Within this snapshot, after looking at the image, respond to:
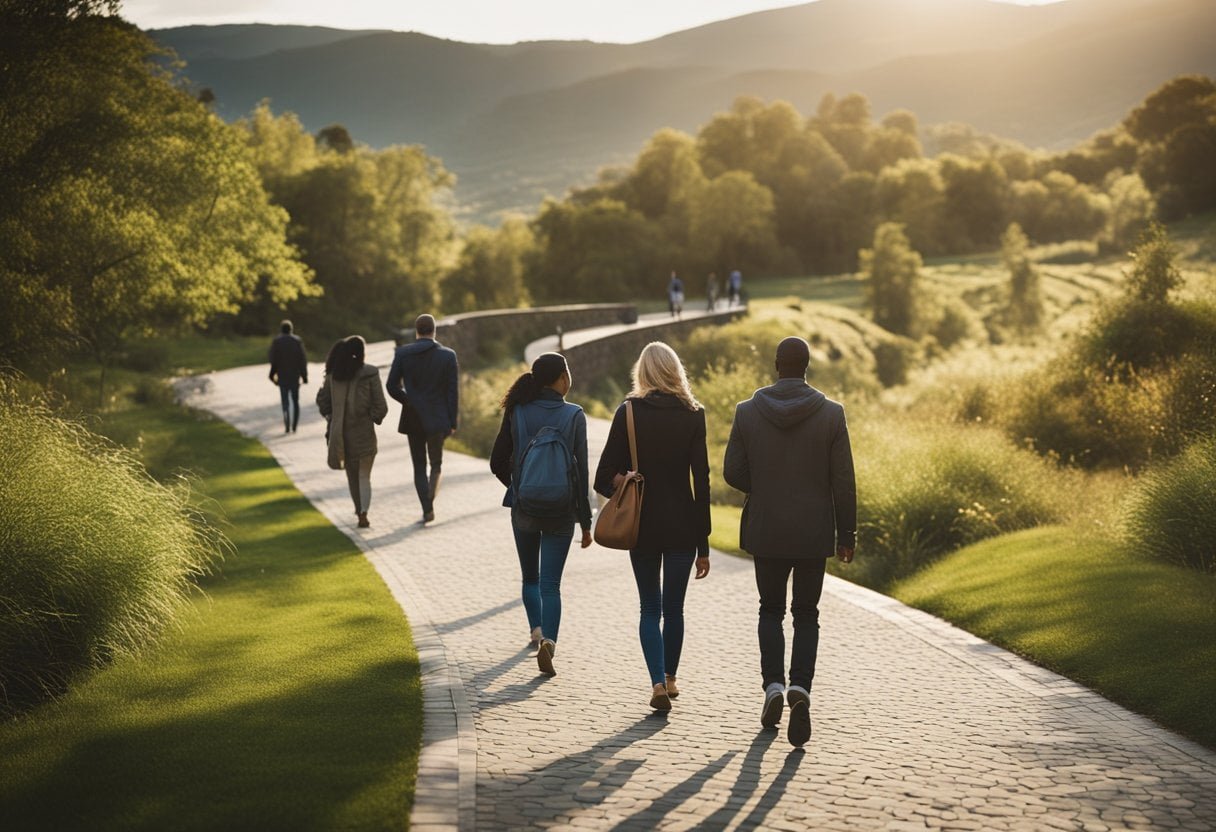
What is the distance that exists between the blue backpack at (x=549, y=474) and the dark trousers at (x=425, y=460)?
17.3 ft

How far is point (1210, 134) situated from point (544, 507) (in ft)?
267

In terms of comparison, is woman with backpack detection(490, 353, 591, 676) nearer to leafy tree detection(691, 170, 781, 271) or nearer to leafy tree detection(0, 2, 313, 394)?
leafy tree detection(0, 2, 313, 394)

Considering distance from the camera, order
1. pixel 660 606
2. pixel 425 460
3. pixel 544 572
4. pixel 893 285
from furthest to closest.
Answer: pixel 893 285
pixel 425 460
pixel 544 572
pixel 660 606

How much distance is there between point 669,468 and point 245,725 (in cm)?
279

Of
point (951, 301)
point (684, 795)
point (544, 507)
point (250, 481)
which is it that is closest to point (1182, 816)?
point (684, 795)

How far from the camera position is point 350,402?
1163 cm

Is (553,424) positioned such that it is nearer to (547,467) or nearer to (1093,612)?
(547,467)

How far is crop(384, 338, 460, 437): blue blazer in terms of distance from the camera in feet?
37.8

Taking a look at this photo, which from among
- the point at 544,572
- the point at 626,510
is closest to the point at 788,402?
the point at 626,510

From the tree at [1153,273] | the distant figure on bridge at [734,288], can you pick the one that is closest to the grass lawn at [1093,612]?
the tree at [1153,273]

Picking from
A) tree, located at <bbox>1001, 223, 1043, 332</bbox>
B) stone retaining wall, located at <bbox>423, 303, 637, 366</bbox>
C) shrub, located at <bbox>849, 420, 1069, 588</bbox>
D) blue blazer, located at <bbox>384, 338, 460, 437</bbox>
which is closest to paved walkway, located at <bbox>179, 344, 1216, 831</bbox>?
blue blazer, located at <bbox>384, 338, 460, 437</bbox>

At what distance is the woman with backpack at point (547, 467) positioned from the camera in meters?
6.90

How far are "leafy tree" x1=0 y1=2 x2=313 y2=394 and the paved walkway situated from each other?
11588 mm

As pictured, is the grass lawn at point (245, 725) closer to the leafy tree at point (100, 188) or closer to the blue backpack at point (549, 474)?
the blue backpack at point (549, 474)
